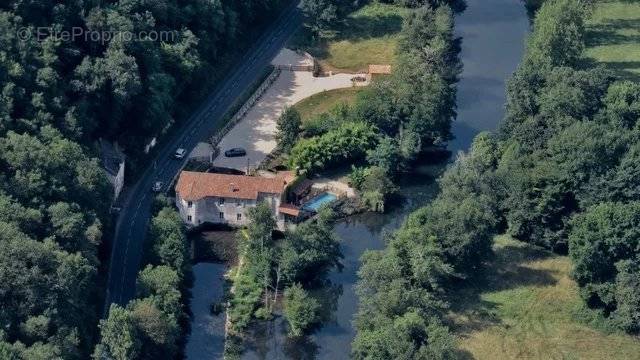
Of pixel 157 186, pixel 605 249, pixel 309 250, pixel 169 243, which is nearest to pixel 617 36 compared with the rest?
pixel 605 249

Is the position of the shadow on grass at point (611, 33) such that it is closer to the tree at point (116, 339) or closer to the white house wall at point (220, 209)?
the white house wall at point (220, 209)

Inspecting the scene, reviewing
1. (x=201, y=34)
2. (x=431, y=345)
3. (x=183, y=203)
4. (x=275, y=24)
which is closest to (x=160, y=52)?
(x=201, y=34)

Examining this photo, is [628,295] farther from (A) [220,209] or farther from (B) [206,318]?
(A) [220,209]

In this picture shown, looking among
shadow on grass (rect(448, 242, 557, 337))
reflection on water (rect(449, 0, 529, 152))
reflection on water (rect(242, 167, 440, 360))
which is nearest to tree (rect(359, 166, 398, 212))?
reflection on water (rect(242, 167, 440, 360))

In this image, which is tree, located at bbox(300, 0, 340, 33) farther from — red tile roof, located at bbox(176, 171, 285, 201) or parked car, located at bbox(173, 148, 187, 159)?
red tile roof, located at bbox(176, 171, 285, 201)

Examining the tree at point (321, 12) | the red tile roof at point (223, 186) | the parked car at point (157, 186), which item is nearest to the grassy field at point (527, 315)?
the red tile roof at point (223, 186)

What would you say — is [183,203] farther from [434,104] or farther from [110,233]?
[434,104]
